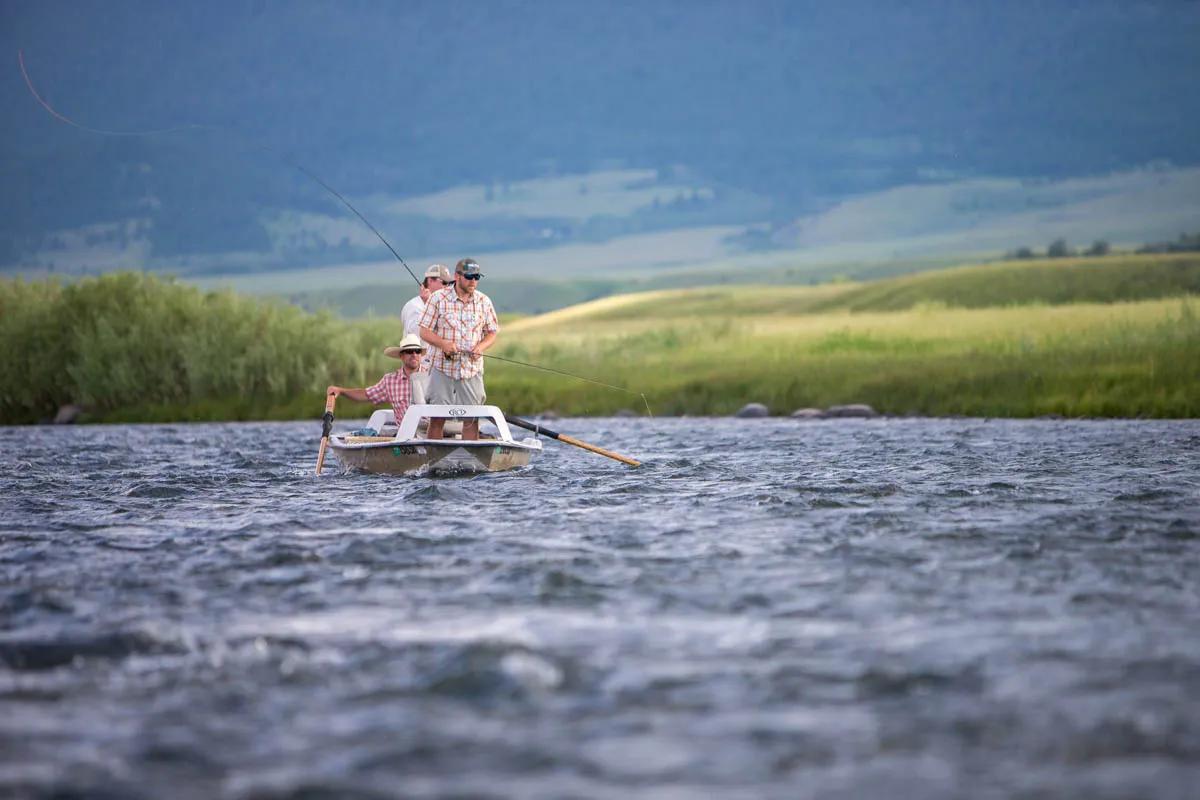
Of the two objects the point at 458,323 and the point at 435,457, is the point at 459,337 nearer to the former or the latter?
the point at 458,323

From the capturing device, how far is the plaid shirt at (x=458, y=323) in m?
16.2

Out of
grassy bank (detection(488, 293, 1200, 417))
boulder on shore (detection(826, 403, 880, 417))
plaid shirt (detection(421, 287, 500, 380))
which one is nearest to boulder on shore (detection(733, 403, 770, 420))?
grassy bank (detection(488, 293, 1200, 417))

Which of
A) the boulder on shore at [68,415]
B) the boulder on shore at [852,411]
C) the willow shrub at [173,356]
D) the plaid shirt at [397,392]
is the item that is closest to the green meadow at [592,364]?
the willow shrub at [173,356]

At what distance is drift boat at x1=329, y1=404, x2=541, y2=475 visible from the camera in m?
16.1

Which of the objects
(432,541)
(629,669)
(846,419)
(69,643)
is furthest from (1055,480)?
(846,419)

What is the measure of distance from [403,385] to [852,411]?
52.9ft

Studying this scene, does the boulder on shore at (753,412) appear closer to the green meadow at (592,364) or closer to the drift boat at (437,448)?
the green meadow at (592,364)

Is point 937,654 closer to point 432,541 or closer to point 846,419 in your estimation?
point 432,541

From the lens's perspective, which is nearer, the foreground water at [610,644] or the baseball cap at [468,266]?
the foreground water at [610,644]

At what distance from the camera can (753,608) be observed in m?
8.34

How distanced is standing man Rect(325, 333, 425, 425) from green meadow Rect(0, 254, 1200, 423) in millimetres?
15534

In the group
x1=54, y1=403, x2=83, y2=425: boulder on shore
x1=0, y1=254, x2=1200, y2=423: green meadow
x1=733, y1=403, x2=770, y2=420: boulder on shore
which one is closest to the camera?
x1=0, y1=254, x2=1200, y2=423: green meadow

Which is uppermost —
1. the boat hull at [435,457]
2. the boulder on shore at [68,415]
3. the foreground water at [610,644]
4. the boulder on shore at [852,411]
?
the boulder on shore at [68,415]

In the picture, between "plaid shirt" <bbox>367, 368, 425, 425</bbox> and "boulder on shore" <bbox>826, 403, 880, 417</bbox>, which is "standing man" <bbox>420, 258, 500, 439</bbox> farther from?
"boulder on shore" <bbox>826, 403, 880, 417</bbox>
